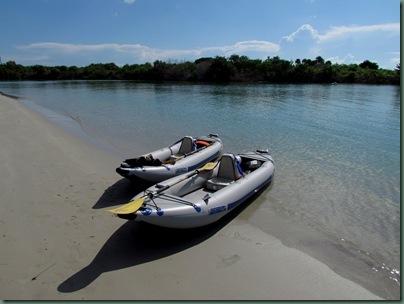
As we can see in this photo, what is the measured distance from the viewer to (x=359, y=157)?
33.7 feet

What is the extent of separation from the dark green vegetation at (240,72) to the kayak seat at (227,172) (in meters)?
54.3

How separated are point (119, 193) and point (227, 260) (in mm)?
3185

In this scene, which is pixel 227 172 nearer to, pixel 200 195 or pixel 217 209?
pixel 200 195

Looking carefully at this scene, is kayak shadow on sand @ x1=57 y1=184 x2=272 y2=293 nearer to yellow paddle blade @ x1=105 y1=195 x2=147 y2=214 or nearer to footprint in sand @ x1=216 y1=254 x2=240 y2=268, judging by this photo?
yellow paddle blade @ x1=105 y1=195 x2=147 y2=214

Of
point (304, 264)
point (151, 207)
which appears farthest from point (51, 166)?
point (304, 264)

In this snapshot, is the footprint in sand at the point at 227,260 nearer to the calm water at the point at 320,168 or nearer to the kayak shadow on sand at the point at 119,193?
the calm water at the point at 320,168

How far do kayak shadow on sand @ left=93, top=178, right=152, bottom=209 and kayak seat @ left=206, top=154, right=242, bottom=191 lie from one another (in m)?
1.51

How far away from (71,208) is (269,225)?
3834mm

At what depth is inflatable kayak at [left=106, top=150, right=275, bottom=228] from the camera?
4626mm

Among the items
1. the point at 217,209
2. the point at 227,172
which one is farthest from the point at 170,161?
the point at 217,209

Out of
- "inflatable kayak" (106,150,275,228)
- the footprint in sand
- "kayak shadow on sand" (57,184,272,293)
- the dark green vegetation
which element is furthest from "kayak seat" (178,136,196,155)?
the dark green vegetation

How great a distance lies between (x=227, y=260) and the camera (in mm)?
4539

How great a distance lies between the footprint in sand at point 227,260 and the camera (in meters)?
4.41

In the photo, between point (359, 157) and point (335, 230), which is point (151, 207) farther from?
point (359, 157)
